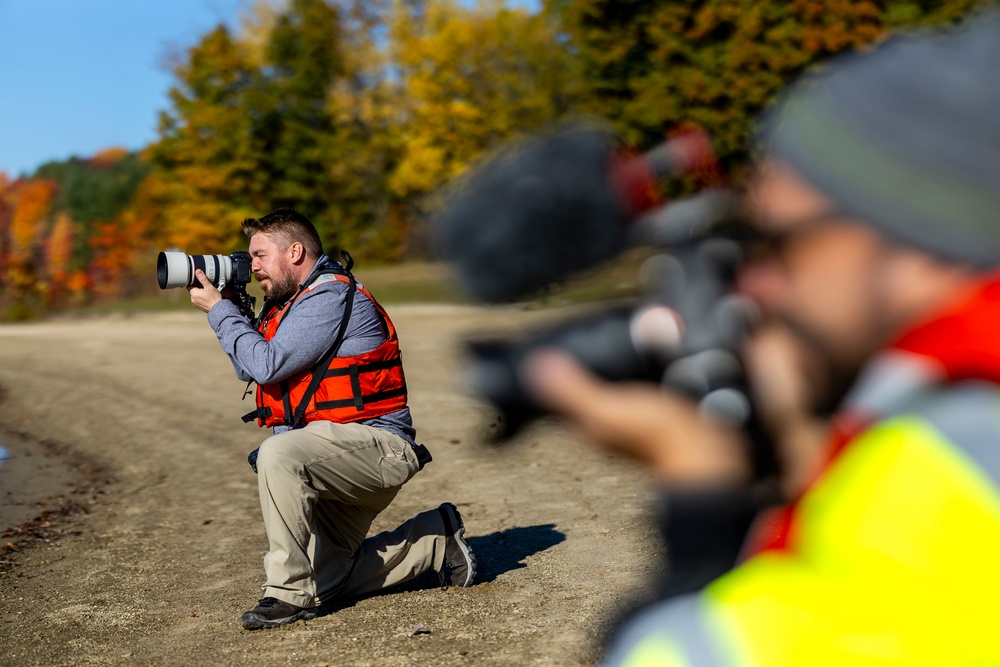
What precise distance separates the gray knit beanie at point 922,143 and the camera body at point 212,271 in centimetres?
439

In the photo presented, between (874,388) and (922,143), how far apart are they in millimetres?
234

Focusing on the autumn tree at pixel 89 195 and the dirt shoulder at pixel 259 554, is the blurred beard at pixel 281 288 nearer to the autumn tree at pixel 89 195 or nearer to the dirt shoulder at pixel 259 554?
the dirt shoulder at pixel 259 554

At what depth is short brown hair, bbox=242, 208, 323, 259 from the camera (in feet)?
17.5

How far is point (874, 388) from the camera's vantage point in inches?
40.6

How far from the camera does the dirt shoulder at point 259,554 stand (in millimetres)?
4703

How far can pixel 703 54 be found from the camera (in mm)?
37312

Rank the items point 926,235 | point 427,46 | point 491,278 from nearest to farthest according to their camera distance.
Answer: point 926,235, point 491,278, point 427,46

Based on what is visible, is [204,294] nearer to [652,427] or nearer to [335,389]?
[335,389]

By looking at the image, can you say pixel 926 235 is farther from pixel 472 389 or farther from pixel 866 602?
pixel 472 389

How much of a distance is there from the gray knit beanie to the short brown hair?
440cm

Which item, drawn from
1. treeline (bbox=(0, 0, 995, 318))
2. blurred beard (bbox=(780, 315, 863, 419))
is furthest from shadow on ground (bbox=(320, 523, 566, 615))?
treeline (bbox=(0, 0, 995, 318))

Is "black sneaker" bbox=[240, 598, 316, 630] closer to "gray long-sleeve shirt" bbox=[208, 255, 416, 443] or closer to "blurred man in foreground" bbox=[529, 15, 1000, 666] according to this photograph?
"gray long-sleeve shirt" bbox=[208, 255, 416, 443]

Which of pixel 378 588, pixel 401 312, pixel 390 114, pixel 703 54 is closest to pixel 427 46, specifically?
pixel 390 114

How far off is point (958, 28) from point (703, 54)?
124 ft
